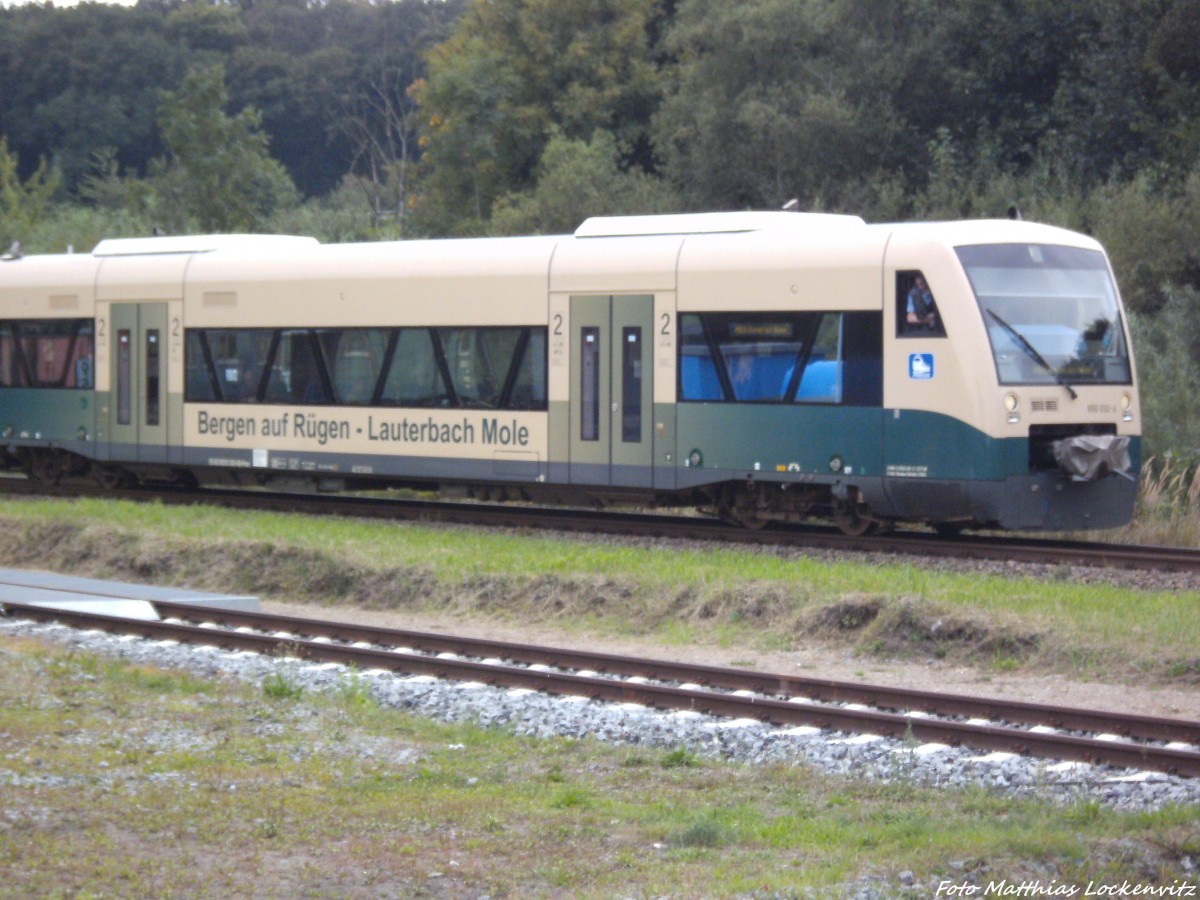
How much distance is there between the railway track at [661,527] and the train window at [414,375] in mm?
1427

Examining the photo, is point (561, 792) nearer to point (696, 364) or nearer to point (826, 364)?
point (826, 364)

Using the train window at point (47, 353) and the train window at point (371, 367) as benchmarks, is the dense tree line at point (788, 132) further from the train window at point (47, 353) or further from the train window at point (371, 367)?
the train window at point (47, 353)

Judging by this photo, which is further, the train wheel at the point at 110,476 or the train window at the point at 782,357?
the train wheel at the point at 110,476

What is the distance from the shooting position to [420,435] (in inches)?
776

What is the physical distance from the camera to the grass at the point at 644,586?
12117mm

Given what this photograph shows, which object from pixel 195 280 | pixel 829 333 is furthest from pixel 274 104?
pixel 829 333

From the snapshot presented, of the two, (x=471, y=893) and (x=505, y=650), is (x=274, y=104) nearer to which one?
(x=505, y=650)

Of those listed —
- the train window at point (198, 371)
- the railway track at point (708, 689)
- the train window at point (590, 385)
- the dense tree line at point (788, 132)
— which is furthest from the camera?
the dense tree line at point (788, 132)

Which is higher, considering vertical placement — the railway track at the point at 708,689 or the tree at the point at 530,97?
the tree at the point at 530,97

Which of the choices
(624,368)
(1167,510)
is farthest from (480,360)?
(1167,510)

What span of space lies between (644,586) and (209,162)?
29.3 m

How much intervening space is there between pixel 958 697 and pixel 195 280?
14.6 metres

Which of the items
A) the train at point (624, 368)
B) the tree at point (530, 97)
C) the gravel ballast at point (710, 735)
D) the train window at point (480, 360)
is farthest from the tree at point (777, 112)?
the gravel ballast at point (710, 735)

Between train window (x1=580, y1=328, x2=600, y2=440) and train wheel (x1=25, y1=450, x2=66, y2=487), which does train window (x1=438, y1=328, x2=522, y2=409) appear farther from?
train wheel (x1=25, y1=450, x2=66, y2=487)
